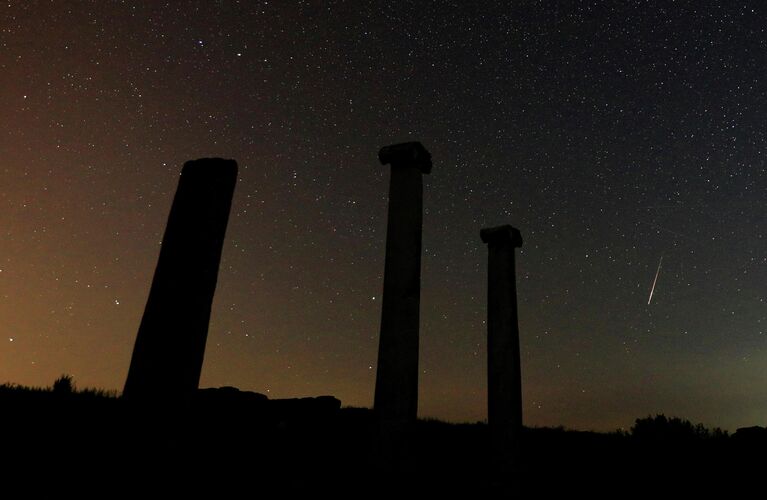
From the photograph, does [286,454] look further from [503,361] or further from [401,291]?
[503,361]

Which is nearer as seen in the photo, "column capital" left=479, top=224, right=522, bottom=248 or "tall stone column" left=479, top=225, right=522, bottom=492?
"tall stone column" left=479, top=225, right=522, bottom=492

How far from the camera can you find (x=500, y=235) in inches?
650

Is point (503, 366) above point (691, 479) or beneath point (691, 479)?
above

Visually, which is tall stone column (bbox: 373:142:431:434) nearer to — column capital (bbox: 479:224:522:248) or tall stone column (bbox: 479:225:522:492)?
column capital (bbox: 479:224:522:248)

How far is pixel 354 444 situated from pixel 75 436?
6.89 metres

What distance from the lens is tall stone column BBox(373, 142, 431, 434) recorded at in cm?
1220

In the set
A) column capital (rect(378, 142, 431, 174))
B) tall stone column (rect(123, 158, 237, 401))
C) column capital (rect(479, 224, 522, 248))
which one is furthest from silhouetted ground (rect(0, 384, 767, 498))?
column capital (rect(378, 142, 431, 174))

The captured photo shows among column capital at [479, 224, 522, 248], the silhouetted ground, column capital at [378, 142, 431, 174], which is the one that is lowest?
the silhouetted ground

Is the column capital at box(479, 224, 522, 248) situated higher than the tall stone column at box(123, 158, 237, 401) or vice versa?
the column capital at box(479, 224, 522, 248)

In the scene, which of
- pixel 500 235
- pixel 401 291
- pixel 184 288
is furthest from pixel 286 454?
pixel 500 235

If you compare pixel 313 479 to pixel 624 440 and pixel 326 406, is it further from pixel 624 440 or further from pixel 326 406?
pixel 624 440

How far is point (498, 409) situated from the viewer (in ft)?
49.6

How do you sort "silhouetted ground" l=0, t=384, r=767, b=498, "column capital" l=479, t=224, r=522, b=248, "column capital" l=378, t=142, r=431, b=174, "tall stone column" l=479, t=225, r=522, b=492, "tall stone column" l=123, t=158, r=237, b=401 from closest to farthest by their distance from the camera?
1. "silhouetted ground" l=0, t=384, r=767, b=498
2. "tall stone column" l=123, t=158, r=237, b=401
3. "column capital" l=378, t=142, r=431, b=174
4. "tall stone column" l=479, t=225, r=522, b=492
5. "column capital" l=479, t=224, r=522, b=248

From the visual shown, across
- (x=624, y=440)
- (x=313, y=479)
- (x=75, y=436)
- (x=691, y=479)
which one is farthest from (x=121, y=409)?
(x=624, y=440)
